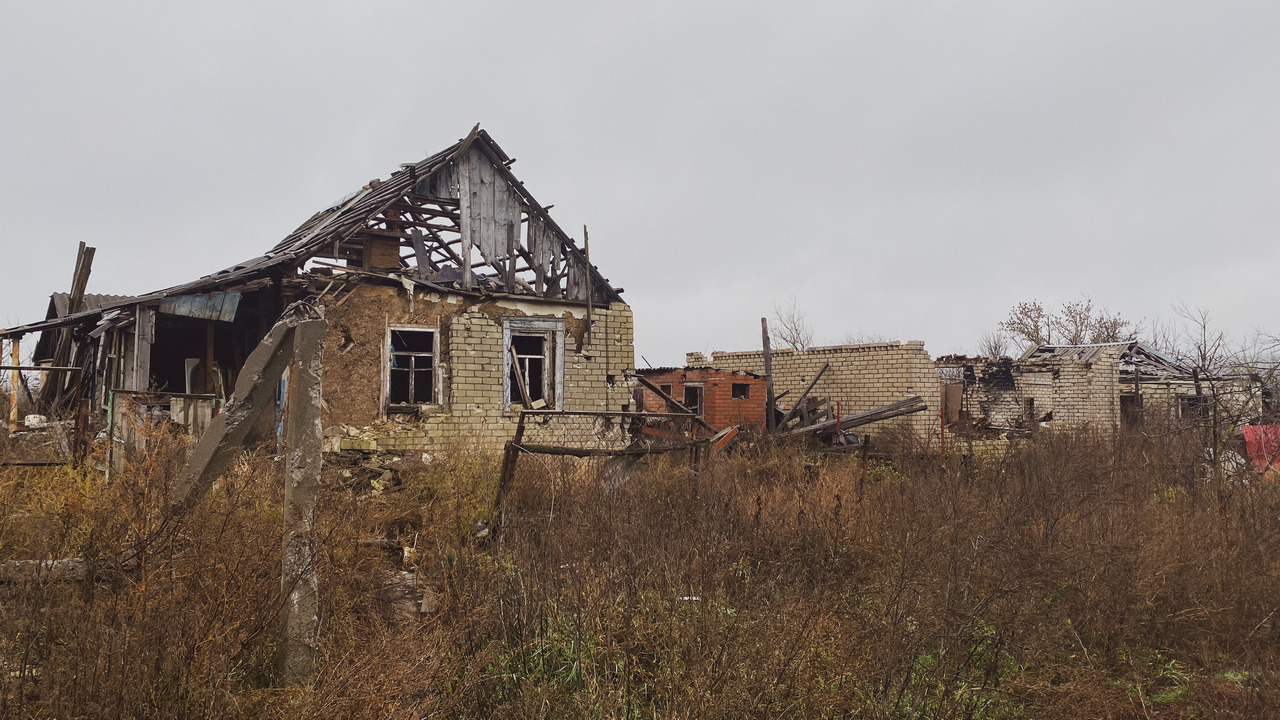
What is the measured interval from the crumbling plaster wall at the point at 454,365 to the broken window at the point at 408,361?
6.6 inches

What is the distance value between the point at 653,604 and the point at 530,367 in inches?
339

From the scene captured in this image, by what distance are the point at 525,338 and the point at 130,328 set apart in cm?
588

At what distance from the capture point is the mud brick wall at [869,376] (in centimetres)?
1784

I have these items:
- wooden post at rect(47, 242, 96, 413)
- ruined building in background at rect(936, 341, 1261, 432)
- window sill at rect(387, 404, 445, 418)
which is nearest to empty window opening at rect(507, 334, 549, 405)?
window sill at rect(387, 404, 445, 418)

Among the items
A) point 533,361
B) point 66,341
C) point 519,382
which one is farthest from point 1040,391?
point 66,341

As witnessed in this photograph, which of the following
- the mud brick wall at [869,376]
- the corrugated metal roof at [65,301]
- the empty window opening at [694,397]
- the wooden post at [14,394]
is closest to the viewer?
the wooden post at [14,394]

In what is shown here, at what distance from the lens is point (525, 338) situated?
40.1ft

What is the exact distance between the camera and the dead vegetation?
292cm

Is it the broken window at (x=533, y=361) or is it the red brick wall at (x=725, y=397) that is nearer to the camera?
the broken window at (x=533, y=361)

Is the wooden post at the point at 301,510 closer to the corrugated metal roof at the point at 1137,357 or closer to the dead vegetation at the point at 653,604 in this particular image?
the dead vegetation at the point at 653,604

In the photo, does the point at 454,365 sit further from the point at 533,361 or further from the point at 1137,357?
the point at 1137,357

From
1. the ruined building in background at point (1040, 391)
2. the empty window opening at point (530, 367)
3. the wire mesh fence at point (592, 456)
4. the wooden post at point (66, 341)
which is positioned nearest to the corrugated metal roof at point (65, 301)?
the wooden post at point (66, 341)

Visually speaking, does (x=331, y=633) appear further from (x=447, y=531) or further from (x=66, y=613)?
(x=447, y=531)

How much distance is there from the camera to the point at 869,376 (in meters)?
18.5
